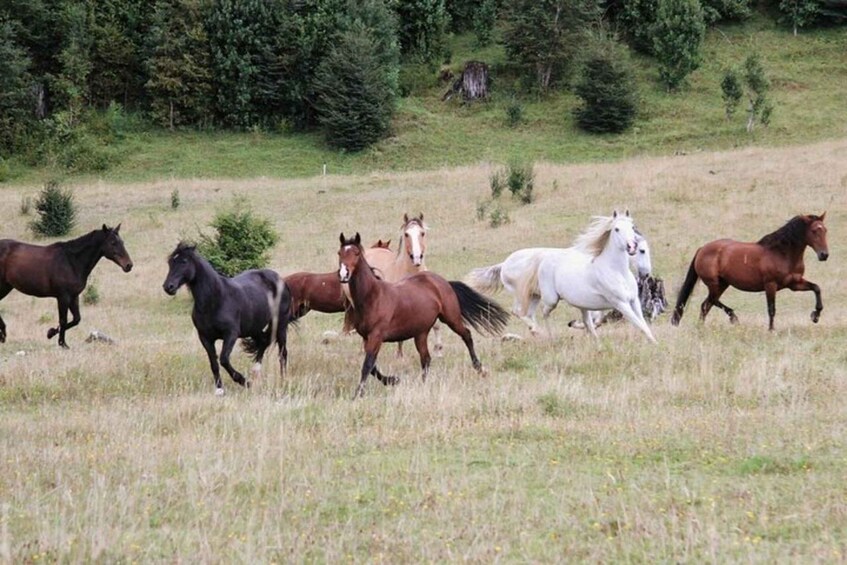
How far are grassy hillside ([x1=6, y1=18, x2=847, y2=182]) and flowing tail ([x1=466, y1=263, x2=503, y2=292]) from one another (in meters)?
29.7

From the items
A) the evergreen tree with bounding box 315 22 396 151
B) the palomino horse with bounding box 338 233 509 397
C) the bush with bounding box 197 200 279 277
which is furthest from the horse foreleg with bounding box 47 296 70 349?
the evergreen tree with bounding box 315 22 396 151

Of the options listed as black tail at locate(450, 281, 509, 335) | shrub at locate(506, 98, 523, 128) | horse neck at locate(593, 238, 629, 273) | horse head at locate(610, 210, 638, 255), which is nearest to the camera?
black tail at locate(450, 281, 509, 335)

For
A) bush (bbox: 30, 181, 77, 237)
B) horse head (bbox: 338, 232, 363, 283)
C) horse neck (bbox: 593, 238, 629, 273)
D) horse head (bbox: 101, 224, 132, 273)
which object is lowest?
bush (bbox: 30, 181, 77, 237)

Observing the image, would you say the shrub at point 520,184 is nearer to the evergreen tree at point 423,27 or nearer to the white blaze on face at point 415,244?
the white blaze on face at point 415,244

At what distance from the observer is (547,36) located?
56469 mm

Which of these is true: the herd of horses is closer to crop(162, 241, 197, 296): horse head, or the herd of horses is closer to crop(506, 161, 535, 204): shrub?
crop(162, 241, 197, 296): horse head

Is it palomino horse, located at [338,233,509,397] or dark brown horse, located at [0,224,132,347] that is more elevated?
palomino horse, located at [338,233,509,397]

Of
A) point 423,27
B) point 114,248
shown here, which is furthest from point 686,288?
point 423,27

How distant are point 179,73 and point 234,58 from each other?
3.43 meters

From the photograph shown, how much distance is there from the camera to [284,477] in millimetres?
6316

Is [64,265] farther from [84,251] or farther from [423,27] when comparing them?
[423,27]

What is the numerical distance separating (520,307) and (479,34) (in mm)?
52330

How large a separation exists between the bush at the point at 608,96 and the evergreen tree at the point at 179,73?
22.9 meters

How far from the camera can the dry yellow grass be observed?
5016 millimetres
